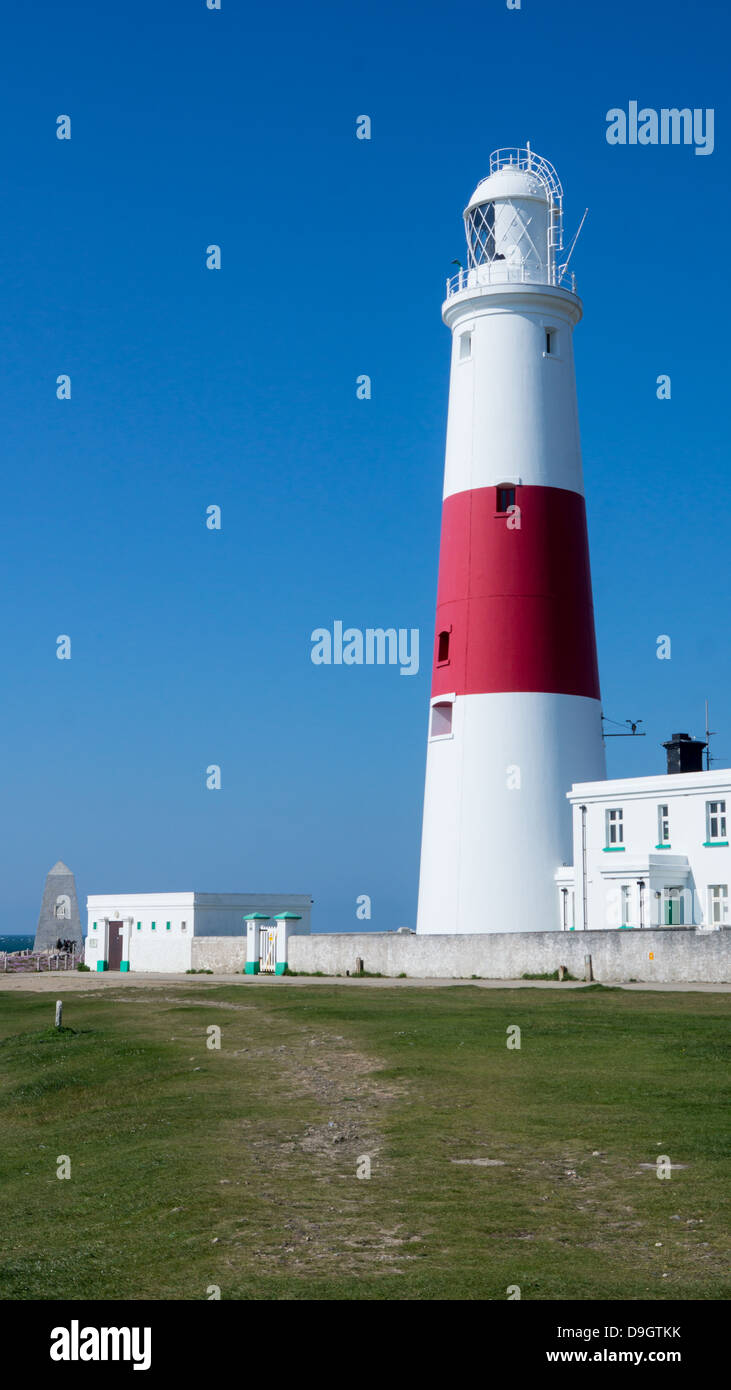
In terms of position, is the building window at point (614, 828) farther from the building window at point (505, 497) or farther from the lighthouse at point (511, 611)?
the building window at point (505, 497)

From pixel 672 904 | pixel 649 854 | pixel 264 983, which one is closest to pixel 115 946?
pixel 264 983

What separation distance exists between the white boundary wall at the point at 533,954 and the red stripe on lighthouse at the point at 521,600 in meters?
7.49

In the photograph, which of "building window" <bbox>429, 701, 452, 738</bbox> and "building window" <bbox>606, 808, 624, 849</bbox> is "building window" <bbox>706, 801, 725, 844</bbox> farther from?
"building window" <bbox>429, 701, 452, 738</bbox>

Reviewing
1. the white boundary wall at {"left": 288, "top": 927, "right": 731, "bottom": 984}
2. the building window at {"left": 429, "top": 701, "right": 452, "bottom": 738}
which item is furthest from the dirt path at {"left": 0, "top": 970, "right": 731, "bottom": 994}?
the building window at {"left": 429, "top": 701, "right": 452, "bottom": 738}

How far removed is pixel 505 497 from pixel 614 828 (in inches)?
402

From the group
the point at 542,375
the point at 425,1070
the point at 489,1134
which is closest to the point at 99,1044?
the point at 425,1070

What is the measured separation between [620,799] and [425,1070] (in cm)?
2158

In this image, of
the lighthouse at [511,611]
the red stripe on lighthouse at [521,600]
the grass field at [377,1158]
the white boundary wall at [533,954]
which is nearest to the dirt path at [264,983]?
the white boundary wall at [533,954]

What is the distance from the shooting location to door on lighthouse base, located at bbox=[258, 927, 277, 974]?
46.4 metres

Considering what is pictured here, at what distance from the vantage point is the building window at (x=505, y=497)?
134 ft

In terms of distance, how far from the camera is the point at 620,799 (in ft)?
132

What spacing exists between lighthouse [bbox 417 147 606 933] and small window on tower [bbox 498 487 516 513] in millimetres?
42
